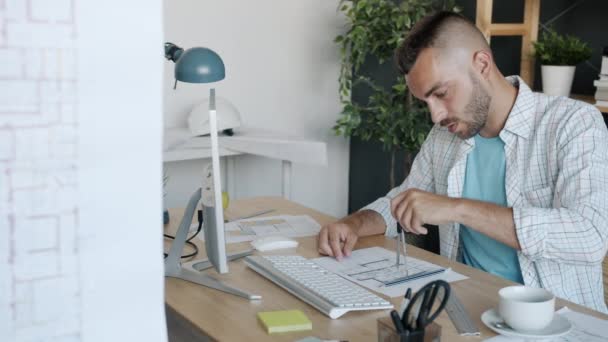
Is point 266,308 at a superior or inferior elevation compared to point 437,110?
inferior

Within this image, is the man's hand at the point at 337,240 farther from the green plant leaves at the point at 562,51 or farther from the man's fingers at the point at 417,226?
the green plant leaves at the point at 562,51

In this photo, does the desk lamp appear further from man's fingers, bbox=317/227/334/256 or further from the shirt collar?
the shirt collar

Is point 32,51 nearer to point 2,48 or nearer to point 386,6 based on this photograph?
point 2,48

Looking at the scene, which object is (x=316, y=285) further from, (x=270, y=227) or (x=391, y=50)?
(x=391, y=50)

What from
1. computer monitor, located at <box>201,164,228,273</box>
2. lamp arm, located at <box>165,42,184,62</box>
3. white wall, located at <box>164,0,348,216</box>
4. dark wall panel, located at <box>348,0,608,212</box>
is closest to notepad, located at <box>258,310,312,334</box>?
computer monitor, located at <box>201,164,228,273</box>

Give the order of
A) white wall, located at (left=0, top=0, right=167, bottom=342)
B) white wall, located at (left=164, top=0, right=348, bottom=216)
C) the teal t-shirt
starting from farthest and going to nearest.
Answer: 1. white wall, located at (left=164, top=0, right=348, bottom=216)
2. the teal t-shirt
3. white wall, located at (left=0, top=0, right=167, bottom=342)

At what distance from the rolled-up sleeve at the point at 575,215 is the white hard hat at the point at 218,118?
1.76 meters

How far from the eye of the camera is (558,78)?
2600mm

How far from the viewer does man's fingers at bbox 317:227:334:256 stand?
5.29 feet

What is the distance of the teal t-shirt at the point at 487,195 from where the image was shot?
1705 millimetres

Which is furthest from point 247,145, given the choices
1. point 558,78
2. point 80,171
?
point 80,171

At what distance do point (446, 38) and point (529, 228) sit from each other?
521 mm

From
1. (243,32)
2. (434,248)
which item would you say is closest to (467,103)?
(434,248)

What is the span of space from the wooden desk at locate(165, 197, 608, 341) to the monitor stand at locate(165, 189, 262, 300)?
0.01m
